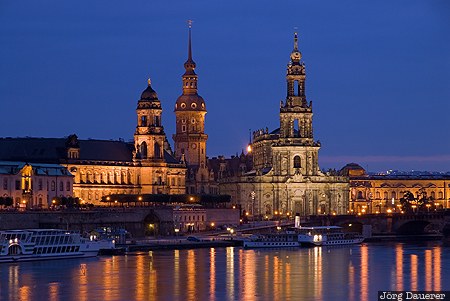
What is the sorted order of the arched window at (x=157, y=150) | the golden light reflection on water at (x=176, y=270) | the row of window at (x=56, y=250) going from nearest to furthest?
the golden light reflection on water at (x=176, y=270)
the row of window at (x=56, y=250)
the arched window at (x=157, y=150)

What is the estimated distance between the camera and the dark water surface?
306 feet

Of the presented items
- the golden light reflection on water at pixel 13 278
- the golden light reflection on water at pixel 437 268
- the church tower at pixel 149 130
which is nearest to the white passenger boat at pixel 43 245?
the golden light reflection on water at pixel 13 278

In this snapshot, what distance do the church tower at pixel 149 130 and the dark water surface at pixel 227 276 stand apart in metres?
41.4

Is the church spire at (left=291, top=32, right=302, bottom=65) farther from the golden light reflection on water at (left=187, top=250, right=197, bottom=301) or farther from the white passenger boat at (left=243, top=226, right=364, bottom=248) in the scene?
the golden light reflection on water at (left=187, top=250, right=197, bottom=301)

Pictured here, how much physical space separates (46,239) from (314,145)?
73442 millimetres

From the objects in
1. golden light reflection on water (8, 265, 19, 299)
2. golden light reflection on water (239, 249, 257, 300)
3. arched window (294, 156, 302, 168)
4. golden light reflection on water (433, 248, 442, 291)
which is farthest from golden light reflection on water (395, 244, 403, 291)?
arched window (294, 156, 302, 168)

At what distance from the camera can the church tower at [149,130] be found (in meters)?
175

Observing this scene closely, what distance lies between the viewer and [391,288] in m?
96.2

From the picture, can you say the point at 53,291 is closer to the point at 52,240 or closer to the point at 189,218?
the point at 52,240

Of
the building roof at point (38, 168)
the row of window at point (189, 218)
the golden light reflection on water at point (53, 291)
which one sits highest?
the building roof at point (38, 168)

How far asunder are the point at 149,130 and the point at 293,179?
24053mm

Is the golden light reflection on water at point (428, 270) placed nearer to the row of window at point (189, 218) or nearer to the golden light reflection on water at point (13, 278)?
the golden light reflection on water at point (13, 278)

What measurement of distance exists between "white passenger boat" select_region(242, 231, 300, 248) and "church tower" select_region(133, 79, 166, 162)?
27.7 meters

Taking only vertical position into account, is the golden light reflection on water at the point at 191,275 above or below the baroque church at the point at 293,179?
below
